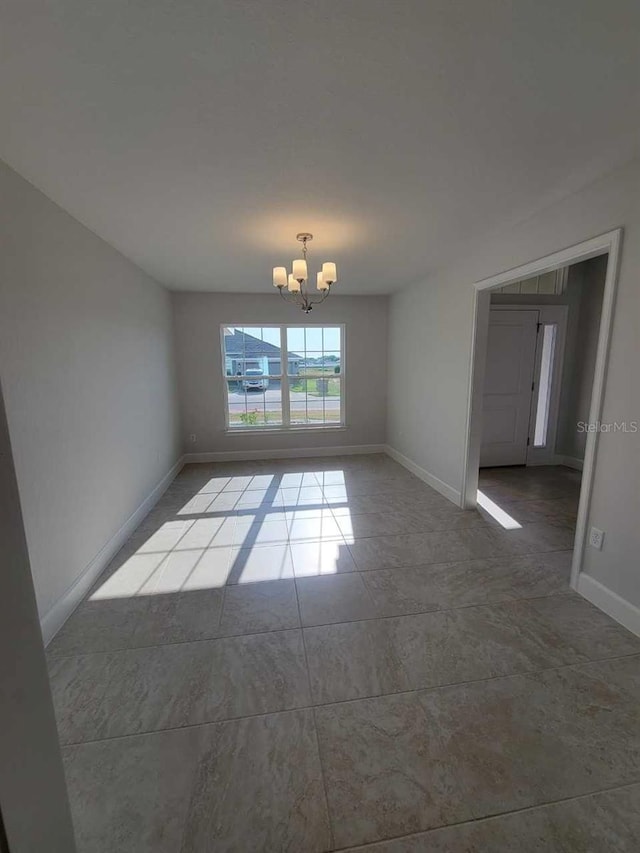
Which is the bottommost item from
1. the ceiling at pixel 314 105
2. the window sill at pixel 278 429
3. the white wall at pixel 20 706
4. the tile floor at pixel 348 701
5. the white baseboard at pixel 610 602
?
the tile floor at pixel 348 701

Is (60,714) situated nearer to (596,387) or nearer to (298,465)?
(596,387)

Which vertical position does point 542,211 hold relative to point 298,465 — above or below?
above

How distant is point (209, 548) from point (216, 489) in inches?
55.2

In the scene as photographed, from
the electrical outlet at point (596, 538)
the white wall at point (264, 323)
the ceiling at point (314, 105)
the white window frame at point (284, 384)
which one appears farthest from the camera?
the white window frame at point (284, 384)

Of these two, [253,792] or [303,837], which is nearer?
[303,837]

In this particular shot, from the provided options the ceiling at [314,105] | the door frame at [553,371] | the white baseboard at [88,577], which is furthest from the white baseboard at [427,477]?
the white baseboard at [88,577]

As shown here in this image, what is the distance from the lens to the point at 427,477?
14.1 feet

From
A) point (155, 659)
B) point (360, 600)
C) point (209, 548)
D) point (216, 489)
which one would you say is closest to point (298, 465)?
point (216, 489)

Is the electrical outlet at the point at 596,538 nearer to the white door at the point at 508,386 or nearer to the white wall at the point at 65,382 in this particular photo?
the white door at the point at 508,386

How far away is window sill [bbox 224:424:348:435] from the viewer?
5.35 m

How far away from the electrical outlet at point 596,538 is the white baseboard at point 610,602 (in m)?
0.22

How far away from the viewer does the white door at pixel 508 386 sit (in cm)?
455

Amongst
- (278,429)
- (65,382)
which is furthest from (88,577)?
(278,429)

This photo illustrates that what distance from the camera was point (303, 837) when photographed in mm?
1118
